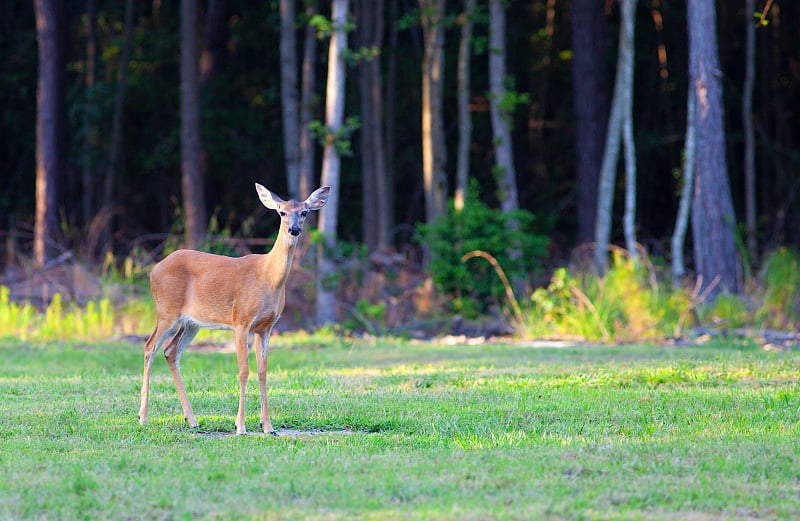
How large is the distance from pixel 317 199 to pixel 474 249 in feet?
33.3

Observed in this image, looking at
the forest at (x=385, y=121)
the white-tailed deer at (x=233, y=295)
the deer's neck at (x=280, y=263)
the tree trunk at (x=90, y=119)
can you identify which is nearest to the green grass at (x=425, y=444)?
the white-tailed deer at (x=233, y=295)

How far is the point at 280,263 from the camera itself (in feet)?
27.4

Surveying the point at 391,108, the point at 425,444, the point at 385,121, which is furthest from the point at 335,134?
the point at 425,444

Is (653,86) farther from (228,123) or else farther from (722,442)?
(722,442)

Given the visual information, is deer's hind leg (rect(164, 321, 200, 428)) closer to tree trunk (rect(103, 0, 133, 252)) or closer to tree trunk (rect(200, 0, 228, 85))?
tree trunk (rect(103, 0, 133, 252))

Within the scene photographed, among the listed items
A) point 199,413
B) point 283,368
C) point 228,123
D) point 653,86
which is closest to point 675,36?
point 653,86

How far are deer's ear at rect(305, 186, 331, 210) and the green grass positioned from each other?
1.62 meters

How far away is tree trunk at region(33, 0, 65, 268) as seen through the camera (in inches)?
878

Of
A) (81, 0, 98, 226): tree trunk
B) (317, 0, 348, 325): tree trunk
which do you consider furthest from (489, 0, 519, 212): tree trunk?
(81, 0, 98, 226): tree trunk

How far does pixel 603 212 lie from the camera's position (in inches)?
778

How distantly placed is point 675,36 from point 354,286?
14.3 metres

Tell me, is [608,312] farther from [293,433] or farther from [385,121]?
[385,121]

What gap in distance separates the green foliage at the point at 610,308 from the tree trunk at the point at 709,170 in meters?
1.29

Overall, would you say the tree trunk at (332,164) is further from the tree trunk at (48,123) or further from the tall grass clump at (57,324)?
the tree trunk at (48,123)
